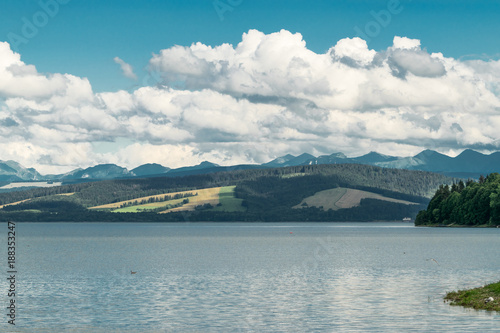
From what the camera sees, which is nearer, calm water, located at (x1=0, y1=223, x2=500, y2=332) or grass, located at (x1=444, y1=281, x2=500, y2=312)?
calm water, located at (x1=0, y1=223, x2=500, y2=332)

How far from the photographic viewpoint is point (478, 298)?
5919 centimetres

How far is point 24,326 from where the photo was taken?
170 feet

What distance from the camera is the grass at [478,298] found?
55884mm

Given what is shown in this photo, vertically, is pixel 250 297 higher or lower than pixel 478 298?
lower

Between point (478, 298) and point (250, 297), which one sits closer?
point (478, 298)

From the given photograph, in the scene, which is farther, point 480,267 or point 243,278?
point 480,267

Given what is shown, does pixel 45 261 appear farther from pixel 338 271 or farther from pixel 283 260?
pixel 338 271

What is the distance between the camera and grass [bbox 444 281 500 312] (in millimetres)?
55884

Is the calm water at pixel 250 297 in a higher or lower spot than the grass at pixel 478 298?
lower

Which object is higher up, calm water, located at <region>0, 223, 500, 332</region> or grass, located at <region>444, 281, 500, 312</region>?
grass, located at <region>444, 281, 500, 312</region>

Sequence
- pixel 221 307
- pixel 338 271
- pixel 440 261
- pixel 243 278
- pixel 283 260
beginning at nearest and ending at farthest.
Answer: pixel 221 307
pixel 243 278
pixel 338 271
pixel 440 261
pixel 283 260

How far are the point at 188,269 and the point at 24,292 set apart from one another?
36.8 metres

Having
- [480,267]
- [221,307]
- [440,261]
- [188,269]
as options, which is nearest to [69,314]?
[221,307]

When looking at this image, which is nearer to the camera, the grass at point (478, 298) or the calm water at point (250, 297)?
the calm water at point (250, 297)
